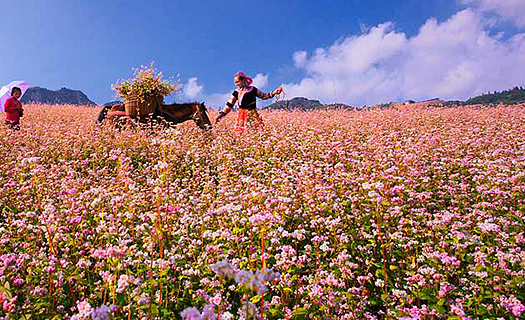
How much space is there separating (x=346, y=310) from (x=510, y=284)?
4.57 ft

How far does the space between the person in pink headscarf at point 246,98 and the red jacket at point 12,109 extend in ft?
28.4

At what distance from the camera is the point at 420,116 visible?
12.8m

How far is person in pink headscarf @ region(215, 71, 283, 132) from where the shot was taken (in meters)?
10.5

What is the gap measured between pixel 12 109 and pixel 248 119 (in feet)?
32.4

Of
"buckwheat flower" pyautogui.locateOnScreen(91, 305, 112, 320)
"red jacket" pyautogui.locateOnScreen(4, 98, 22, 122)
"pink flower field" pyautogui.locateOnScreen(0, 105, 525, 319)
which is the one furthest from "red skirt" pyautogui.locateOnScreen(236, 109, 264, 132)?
"red jacket" pyautogui.locateOnScreen(4, 98, 22, 122)

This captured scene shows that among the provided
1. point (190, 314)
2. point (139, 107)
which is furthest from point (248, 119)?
point (190, 314)

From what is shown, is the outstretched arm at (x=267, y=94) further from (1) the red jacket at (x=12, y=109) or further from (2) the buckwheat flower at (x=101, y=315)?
(1) the red jacket at (x=12, y=109)

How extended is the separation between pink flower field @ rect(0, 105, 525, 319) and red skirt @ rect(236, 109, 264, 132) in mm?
2921

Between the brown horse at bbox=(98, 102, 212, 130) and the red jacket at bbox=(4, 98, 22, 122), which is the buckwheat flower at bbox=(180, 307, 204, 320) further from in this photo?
the red jacket at bbox=(4, 98, 22, 122)

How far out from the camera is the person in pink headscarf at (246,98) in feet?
34.5

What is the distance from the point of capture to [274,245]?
3342 millimetres

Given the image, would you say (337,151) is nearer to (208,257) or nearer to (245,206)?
(245,206)

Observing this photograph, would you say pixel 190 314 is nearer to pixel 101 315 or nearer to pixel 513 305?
pixel 101 315

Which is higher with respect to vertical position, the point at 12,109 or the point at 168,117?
the point at 12,109
